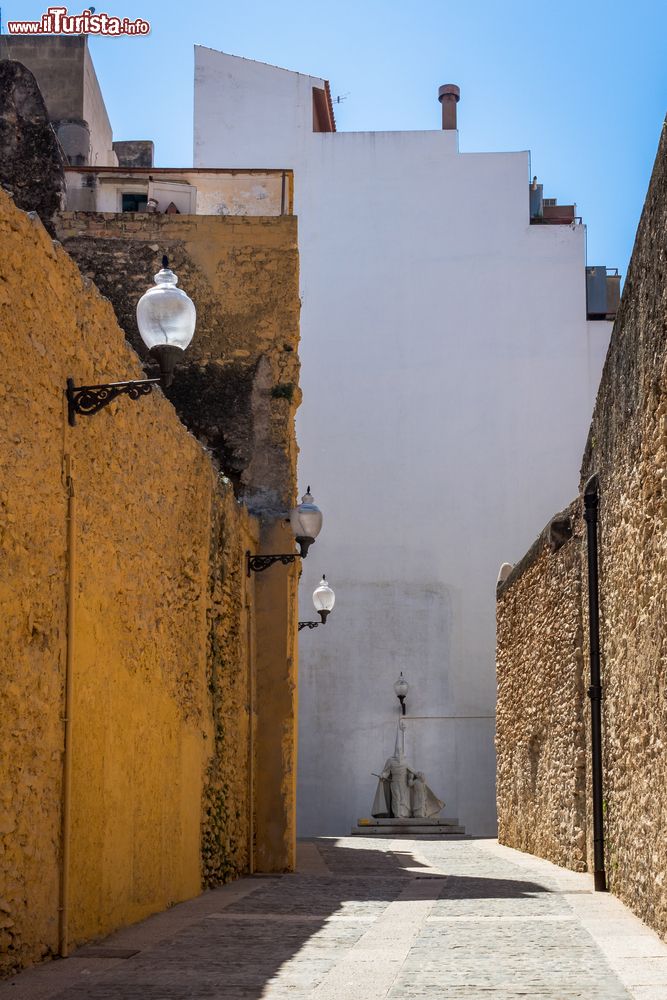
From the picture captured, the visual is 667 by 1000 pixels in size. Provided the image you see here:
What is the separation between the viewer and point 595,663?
10203mm

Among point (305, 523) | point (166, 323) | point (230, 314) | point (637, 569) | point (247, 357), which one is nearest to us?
point (166, 323)

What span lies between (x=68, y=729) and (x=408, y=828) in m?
16.1

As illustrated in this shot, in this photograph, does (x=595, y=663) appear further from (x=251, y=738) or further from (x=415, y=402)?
(x=415, y=402)

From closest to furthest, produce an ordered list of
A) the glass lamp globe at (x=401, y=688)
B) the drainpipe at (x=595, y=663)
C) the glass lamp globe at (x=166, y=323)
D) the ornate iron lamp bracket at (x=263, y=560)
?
the glass lamp globe at (x=166, y=323) → the drainpipe at (x=595, y=663) → the ornate iron lamp bracket at (x=263, y=560) → the glass lamp globe at (x=401, y=688)

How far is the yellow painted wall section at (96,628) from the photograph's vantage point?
19.8 feet

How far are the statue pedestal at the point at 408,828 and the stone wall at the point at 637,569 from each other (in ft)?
39.5

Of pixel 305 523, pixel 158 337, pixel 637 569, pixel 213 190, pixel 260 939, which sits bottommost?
pixel 260 939

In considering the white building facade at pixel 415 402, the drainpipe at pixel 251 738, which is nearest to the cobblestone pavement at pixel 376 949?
the drainpipe at pixel 251 738

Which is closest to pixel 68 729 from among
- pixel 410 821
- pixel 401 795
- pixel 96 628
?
pixel 96 628

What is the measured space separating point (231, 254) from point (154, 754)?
261 inches

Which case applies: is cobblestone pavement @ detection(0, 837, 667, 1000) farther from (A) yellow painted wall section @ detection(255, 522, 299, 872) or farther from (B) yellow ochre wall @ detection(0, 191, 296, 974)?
(A) yellow painted wall section @ detection(255, 522, 299, 872)

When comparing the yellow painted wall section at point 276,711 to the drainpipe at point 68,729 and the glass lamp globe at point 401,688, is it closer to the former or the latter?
the drainpipe at point 68,729

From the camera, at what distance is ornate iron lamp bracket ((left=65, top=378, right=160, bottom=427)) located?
6.82 metres

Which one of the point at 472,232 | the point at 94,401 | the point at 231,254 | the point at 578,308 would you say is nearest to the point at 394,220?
the point at 472,232
